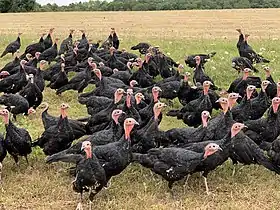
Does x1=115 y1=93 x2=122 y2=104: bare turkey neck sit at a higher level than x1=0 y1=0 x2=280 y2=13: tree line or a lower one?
higher

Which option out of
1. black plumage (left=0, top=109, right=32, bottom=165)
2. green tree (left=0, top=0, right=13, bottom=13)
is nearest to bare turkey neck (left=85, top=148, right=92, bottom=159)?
black plumage (left=0, top=109, right=32, bottom=165)

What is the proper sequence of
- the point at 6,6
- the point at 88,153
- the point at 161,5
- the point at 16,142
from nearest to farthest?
the point at 88,153 → the point at 16,142 → the point at 6,6 → the point at 161,5

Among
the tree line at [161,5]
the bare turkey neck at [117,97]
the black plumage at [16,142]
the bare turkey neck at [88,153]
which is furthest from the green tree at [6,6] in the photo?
the bare turkey neck at [88,153]

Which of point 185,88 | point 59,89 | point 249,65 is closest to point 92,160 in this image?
point 185,88

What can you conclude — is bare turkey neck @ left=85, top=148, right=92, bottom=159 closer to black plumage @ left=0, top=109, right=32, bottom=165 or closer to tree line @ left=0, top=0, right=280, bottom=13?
black plumage @ left=0, top=109, right=32, bottom=165

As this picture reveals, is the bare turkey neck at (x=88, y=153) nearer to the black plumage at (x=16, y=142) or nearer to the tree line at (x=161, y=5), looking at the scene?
the black plumage at (x=16, y=142)

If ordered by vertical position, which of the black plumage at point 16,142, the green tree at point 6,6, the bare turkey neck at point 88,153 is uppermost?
the bare turkey neck at point 88,153

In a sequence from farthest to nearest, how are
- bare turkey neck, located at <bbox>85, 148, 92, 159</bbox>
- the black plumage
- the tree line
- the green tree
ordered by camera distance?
the tree line → the green tree → the black plumage → bare turkey neck, located at <bbox>85, 148, 92, 159</bbox>

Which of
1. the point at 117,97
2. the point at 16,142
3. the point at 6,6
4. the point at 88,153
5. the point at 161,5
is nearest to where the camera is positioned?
the point at 88,153

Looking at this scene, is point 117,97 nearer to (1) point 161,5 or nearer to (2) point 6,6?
(1) point 161,5

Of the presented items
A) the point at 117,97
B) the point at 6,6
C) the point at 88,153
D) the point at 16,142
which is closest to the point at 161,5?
the point at 6,6

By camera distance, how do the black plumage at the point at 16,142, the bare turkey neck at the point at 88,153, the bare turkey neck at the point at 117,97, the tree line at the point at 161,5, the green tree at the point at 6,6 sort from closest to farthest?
the bare turkey neck at the point at 88,153 → the black plumage at the point at 16,142 → the bare turkey neck at the point at 117,97 → the green tree at the point at 6,6 → the tree line at the point at 161,5

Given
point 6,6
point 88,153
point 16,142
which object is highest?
point 88,153

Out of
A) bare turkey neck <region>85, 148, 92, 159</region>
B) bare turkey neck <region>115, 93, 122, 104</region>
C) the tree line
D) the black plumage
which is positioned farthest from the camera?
the tree line
